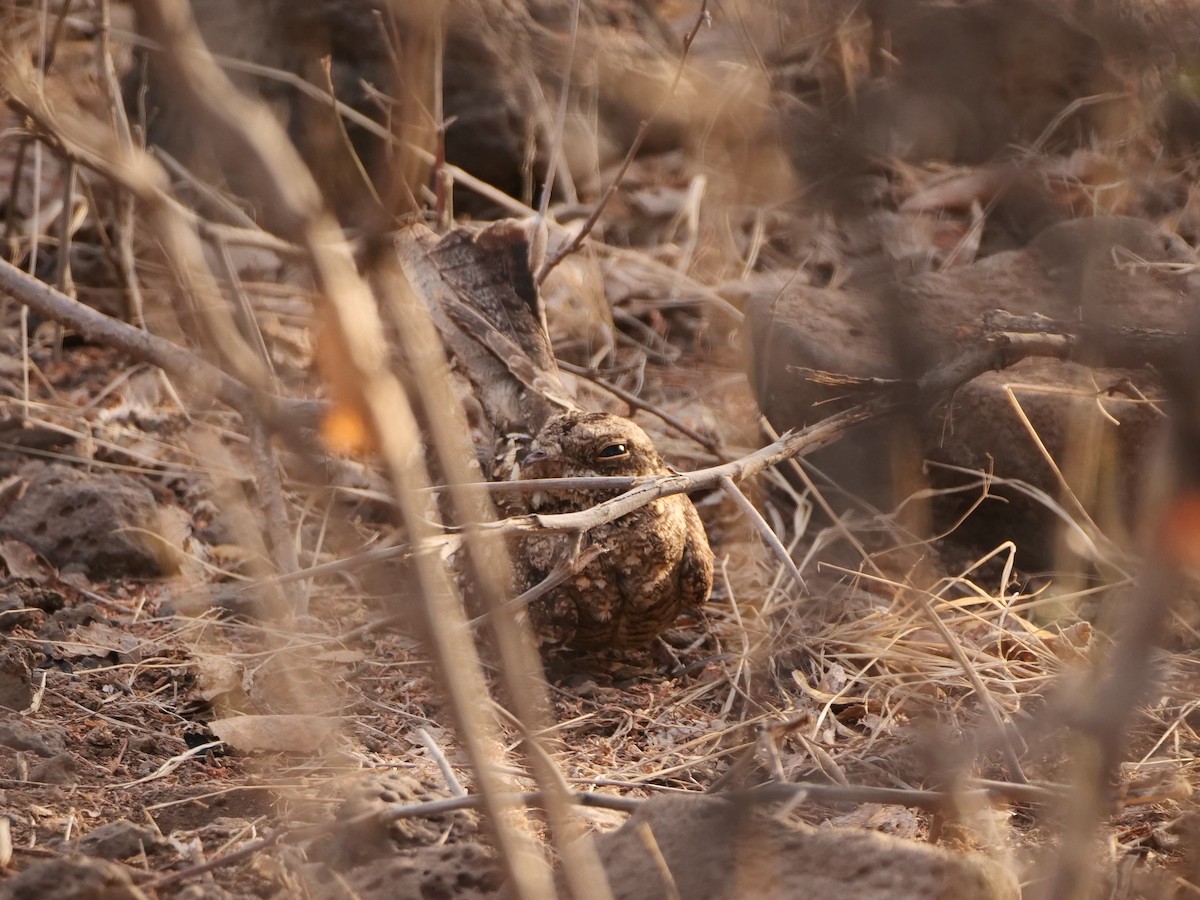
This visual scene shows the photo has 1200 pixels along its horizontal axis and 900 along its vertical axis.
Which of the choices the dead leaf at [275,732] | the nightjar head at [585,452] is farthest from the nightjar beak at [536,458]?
the dead leaf at [275,732]

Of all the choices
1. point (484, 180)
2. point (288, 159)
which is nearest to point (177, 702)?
point (288, 159)

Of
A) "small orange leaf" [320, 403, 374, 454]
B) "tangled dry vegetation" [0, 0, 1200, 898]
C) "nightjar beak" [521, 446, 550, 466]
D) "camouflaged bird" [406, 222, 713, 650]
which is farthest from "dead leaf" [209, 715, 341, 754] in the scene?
"small orange leaf" [320, 403, 374, 454]

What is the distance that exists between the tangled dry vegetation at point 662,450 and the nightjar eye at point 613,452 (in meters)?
0.36

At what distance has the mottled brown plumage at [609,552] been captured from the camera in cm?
288

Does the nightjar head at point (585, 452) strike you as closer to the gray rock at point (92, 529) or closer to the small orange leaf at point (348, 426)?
the small orange leaf at point (348, 426)

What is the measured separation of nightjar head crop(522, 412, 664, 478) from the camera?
2.91 metres

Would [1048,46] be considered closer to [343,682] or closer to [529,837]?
[529,837]

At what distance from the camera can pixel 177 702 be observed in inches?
108

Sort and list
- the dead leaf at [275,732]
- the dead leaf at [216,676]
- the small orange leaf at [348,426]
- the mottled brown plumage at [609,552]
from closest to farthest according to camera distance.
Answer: the small orange leaf at [348,426], the dead leaf at [275,732], the dead leaf at [216,676], the mottled brown plumage at [609,552]

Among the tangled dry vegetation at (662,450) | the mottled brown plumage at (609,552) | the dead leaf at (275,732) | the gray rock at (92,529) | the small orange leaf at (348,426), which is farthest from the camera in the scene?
the gray rock at (92,529)

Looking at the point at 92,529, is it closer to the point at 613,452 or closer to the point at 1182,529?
the point at 613,452

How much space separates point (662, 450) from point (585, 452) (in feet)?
3.64

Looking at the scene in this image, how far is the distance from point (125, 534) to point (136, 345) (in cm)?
76

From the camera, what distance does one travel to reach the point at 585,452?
2.92 m
